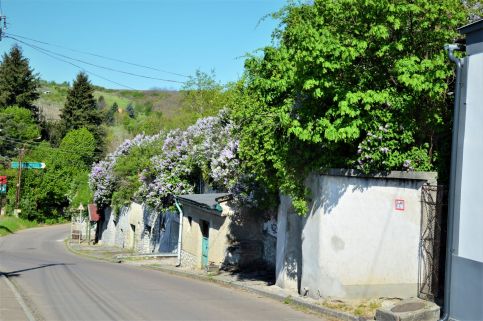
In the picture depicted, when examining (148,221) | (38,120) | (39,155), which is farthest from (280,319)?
(38,120)

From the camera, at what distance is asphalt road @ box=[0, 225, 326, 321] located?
1082 cm

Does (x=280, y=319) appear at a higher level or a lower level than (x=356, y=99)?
lower

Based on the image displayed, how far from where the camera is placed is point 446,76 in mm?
10000

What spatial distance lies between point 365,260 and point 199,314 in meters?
3.57

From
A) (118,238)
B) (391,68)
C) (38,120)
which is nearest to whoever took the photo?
(391,68)

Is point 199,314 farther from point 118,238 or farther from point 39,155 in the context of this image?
point 39,155

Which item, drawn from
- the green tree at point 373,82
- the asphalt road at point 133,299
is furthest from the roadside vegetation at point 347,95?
the asphalt road at point 133,299

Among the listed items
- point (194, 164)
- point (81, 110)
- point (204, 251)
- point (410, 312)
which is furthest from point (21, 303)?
point (81, 110)

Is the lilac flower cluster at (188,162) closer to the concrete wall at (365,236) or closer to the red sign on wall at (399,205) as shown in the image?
the concrete wall at (365,236)

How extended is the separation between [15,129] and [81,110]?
9496 mm

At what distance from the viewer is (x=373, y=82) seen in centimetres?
1084

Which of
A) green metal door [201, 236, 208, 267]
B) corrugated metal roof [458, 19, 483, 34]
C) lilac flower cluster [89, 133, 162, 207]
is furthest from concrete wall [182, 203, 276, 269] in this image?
lilac flower cluster [89, 133, 162, 207]

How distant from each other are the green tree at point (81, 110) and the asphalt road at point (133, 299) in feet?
180

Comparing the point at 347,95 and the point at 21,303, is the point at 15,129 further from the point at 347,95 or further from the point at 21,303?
the point at 347,95
